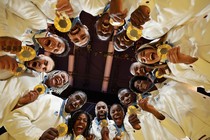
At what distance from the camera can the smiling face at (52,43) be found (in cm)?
217

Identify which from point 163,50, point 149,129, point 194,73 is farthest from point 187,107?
point 149,129

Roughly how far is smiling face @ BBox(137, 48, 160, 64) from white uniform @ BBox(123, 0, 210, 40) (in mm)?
217

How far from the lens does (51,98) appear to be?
2.79m

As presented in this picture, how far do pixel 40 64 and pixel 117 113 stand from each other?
116 cm

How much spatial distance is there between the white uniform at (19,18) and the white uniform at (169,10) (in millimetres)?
821

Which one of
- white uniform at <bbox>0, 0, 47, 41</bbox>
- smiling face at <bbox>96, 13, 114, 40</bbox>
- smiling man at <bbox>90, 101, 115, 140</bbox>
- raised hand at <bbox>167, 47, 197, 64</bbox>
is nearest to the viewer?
raised hand at <bbox>167, 47, 197, 64</bbox>

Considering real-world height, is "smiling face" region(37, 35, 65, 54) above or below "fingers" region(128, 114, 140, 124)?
above

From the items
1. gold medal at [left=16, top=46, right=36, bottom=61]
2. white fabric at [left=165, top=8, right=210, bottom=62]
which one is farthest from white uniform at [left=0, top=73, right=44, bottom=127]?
white fabric at [left=165, top=8, right=210, bottom=62]

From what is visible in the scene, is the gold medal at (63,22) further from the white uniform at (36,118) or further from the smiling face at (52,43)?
the white uniform at (36,118)

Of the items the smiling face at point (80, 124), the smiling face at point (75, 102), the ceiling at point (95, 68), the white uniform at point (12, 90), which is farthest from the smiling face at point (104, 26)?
the smiling face at point (80, 124)

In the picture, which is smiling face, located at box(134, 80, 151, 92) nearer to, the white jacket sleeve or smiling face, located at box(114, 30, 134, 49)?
smiling face, located at box(114, 30, 134, 49)

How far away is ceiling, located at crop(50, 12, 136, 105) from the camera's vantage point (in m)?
2.81

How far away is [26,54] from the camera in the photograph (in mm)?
2141

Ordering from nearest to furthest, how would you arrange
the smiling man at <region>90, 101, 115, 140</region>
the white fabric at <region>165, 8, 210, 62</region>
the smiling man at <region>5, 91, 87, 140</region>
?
the white fabric at <region>165, 8, 210, 62</region>
the smiling man at <region>5, 91, 87, 140</region>
the smiling man at <region>90, 101, 115, 140</region>
